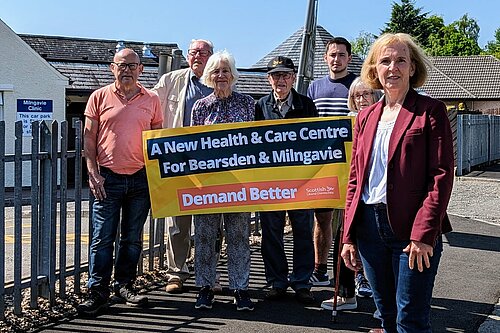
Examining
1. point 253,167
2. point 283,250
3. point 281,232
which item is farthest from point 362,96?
point 283,250

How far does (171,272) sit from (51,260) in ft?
4.29

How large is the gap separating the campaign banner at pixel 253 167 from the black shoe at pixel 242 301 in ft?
2.42

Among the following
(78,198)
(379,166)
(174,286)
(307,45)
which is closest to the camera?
(379,166)

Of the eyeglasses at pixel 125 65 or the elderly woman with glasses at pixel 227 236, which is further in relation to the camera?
the elderly woman with glasses at pixel 227 236

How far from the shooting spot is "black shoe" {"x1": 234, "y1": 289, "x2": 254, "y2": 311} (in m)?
6.40

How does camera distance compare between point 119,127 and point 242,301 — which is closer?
point 119,127

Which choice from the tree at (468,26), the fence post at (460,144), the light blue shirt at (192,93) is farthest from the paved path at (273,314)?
the tree at (468,26)

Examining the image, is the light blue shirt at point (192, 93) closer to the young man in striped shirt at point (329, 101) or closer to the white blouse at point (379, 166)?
the young man in striped shirt at point (329, 101)

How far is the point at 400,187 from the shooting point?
3820mm

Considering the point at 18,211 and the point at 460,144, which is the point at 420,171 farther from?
the point at 460,144

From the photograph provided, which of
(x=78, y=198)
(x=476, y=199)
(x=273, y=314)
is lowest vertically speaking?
(x=273, y=314)

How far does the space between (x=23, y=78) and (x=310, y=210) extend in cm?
1679

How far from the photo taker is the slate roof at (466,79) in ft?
170

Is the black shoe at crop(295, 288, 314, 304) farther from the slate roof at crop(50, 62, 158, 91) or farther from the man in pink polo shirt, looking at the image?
the slate roof at crop(50, 62, 158, 91)
